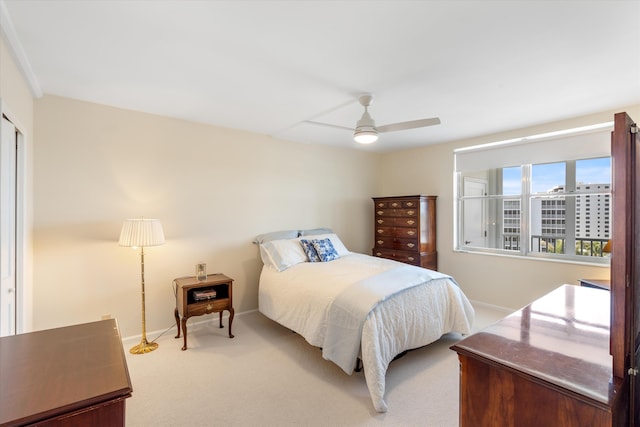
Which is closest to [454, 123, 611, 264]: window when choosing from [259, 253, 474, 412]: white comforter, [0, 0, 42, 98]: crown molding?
[259, 253, 474, 412]: white comforter

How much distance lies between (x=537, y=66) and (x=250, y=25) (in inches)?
81.5

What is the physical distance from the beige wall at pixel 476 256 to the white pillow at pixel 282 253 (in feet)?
7.81

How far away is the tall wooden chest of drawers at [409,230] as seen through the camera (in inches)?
175

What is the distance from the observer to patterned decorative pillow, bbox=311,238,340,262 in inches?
146

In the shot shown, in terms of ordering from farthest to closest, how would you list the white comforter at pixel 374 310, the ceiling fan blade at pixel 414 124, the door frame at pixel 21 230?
1. the ceiling fan blade at pixel 414 124
2. the door frame at pixel 21 230
3. the white comforter at pixel 374 310

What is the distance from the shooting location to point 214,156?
3660 millimetres

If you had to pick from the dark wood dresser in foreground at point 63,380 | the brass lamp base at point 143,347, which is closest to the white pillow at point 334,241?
the brass lamp base at point 143,347

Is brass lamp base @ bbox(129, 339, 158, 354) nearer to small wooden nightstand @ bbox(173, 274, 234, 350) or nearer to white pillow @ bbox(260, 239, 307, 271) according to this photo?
Answer: small wooden nightstand @ bbox(173, 274, 234, 350)

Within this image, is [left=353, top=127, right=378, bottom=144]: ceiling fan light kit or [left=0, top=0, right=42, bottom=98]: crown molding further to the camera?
[left=353, top=127, right=378, bottom=144]: ceiling fan light kit

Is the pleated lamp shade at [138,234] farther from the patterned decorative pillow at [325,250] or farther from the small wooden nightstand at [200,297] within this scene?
A: the patterned decorative pillow at [325,250]

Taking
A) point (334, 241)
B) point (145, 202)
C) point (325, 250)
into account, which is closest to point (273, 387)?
point (325, 250)

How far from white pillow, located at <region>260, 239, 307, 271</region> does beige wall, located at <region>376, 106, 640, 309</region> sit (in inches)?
93.7

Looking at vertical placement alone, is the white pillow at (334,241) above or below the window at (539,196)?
below

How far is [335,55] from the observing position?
2018mm
